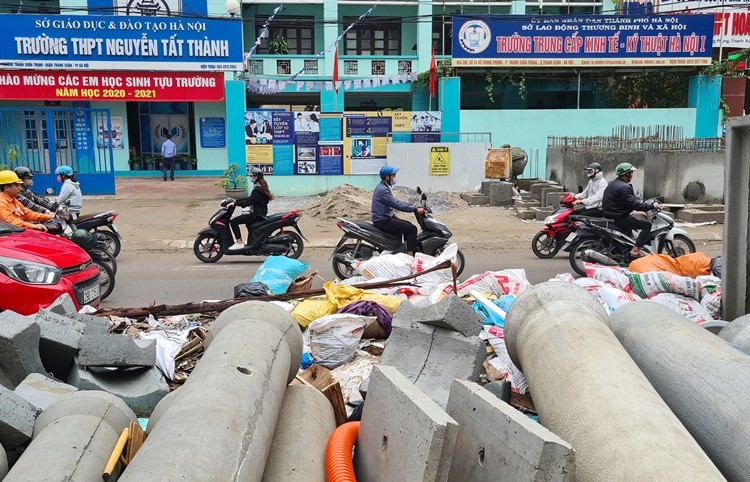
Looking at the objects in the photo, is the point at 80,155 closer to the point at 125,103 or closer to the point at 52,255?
the point at 125,103

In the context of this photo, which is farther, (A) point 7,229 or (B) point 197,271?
(B) point 197,271

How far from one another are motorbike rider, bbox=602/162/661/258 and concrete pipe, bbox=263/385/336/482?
7081 millimetres

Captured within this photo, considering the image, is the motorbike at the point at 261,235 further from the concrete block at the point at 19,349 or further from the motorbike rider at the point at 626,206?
the concrete block at the point at 19,349

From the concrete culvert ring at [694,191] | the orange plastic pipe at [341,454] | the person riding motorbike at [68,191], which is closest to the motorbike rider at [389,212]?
the person riding motorbike at [68,191]

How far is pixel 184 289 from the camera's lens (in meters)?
9.86

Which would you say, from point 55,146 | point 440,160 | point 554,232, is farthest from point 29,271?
point 55,146

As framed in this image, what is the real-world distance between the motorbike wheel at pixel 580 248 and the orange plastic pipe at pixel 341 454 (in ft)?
22.9

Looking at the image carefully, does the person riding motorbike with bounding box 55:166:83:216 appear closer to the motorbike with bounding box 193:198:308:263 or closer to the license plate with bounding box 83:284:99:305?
the motorbike with bounding box 193:198:308:263

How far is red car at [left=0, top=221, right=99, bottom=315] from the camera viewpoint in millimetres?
6785

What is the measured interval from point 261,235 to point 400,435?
8358mm

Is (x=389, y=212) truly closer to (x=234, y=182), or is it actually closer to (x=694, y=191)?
(x=694, y=191)

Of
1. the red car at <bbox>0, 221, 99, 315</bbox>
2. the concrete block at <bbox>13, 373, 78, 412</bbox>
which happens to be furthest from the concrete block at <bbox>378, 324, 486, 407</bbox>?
the red car at <bbox>0, 221, 99, 315</bbox>

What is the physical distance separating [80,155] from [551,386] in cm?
1950

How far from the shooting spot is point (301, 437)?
3762 millimetres
